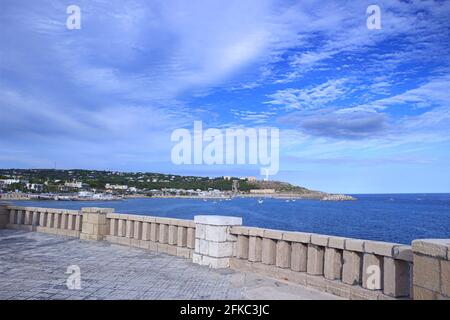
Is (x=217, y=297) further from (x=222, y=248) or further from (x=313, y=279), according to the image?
(x=222, y=248)

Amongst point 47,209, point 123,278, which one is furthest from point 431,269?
point 47,209

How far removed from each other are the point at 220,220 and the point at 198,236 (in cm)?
86

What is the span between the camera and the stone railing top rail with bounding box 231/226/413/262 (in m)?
5.55

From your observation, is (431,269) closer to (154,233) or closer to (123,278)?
(123,278)

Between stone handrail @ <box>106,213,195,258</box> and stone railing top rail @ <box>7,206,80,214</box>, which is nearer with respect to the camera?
stone handrail @ <box>106,213,195,258</box>

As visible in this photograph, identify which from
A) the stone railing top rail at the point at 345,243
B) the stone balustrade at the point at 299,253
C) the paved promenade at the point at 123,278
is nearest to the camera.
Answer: the stone balustrade at the point at 299,253

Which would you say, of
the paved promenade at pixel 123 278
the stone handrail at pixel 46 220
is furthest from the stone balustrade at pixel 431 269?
the stone handrail at pixel 46 220

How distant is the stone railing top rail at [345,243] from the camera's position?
555cm

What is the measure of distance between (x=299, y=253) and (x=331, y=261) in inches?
30.5

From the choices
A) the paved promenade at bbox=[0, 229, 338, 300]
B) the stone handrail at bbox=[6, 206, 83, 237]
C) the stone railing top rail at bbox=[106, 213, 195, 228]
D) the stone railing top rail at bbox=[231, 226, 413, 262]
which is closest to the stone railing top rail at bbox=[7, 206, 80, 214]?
the stone handrail at bbox=[6, 206, 83, 237]

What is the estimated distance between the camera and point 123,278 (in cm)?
769

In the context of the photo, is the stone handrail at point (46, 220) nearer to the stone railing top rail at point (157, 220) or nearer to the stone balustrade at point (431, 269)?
the stone railing top rail at point (157, 220)

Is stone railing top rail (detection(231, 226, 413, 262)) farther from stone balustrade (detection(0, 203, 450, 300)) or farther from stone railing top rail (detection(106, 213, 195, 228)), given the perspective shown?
stone railing top rail (detection(106, 213, 195, 228))
